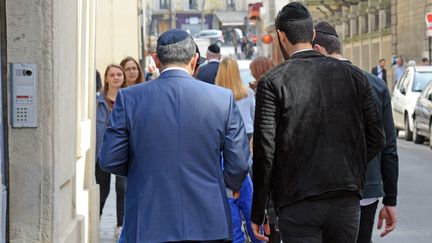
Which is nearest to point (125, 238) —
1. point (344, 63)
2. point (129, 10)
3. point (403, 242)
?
point (344, 63)

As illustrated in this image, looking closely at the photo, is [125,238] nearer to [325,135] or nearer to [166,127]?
[166,127]

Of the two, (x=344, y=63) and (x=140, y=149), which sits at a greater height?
(x=344, y=63)

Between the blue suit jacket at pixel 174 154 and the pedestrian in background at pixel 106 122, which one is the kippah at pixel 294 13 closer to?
the blue suit jacket at pixel 174 154

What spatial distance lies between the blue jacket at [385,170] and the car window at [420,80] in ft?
68.1

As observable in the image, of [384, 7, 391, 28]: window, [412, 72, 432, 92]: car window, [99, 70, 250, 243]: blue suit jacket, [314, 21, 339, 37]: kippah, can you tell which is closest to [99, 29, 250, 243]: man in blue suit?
[99, 70, 250, 243]: blue suit jacket

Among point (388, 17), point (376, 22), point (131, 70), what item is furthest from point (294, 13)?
point (376, 22)

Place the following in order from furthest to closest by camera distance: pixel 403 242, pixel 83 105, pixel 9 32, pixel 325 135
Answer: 1. pixel 403 242
2. pixel 83 105
3. pixel 9 32
4. pixel 325 135

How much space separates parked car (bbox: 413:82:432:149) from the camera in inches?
927

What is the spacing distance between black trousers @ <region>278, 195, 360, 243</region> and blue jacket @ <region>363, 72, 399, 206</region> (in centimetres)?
98

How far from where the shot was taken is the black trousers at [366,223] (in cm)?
686

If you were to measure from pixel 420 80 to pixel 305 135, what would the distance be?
74.3 feet

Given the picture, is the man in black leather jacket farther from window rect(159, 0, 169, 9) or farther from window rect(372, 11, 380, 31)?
window rect(159, 0, 169, 9)

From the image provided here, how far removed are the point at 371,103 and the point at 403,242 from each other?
18.9ft

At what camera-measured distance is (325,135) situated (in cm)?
573
